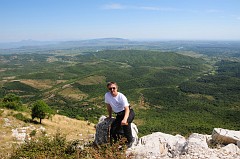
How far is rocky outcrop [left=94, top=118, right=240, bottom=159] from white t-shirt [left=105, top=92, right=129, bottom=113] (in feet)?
4.62

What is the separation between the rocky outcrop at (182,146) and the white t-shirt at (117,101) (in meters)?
1.41

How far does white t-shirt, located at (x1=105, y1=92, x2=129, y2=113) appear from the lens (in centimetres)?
914

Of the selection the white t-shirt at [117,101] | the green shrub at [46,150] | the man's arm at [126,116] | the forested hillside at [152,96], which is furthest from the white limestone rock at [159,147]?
the forested hillside at [152,96]

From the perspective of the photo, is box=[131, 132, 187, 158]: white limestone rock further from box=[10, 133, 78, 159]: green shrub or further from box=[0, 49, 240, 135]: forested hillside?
box=[0, 49, 240, 135]: forested hillside

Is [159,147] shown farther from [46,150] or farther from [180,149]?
[46,150]

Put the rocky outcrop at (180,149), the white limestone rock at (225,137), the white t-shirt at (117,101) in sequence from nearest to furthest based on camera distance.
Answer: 1. the rocky outcrop at (180,149)
2. the white t-shirt at (117,101)
3. the white limestone rock at (225,137)

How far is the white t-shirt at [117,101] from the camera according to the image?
9.14 meters

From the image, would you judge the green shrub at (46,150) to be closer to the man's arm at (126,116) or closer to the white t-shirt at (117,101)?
the man's arm at (126,116)

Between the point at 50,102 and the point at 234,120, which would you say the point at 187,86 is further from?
the point at 50,102

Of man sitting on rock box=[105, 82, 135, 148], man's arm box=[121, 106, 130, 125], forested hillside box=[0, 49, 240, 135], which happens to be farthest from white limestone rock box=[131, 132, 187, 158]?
forested hillside box=[0, 49, 240, 135]

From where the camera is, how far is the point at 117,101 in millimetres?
9211

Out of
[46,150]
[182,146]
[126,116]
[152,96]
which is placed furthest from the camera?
[152,96]

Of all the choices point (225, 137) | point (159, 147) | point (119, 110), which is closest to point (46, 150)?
point (119, 110)

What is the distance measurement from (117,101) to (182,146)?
3.58 meters
